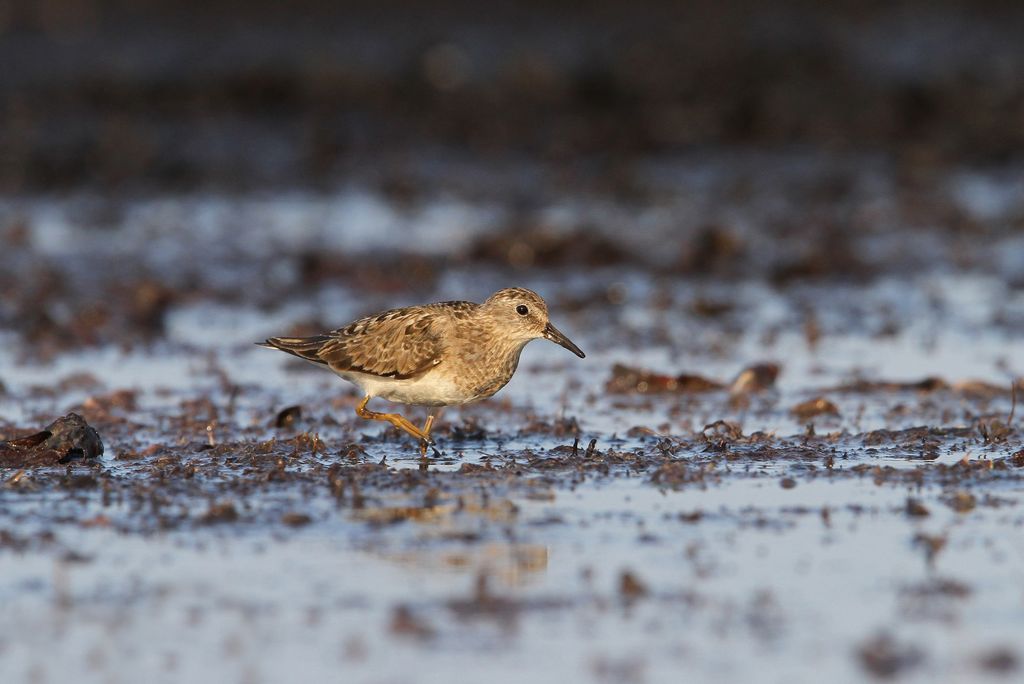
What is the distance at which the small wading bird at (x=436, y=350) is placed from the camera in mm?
9453

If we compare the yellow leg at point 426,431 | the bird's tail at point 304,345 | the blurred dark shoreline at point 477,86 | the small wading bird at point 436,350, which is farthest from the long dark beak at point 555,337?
the blurred dark shoreline at point 477,86

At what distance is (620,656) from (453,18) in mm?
21813

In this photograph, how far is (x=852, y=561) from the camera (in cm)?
679

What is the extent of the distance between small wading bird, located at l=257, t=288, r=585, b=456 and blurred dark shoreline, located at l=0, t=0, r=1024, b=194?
11268 mm

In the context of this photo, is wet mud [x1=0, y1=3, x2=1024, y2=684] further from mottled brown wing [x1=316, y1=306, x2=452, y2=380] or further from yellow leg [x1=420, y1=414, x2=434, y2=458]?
mottled brown wing [x1=316, y1=306, x2=452, y2=380]

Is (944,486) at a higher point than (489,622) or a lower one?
higher

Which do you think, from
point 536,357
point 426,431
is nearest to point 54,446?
point 426,431

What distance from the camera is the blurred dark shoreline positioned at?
72.7ft

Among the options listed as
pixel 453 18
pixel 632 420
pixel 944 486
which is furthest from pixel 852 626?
pixel 453 18

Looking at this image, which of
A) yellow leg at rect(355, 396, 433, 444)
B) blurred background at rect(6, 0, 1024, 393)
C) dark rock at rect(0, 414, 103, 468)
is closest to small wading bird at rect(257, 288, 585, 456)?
yellow leg at rect(355, 396, 433, 444)

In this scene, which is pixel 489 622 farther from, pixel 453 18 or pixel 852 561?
pixel 453 18

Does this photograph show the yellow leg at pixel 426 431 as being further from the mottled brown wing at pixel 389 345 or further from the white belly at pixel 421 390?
the mottled brown wing at pixel 389 345

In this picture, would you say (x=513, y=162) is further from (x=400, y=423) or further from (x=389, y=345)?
(x=400, y=423)

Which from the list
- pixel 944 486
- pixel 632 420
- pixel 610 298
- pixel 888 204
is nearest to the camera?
pixel 944 486
